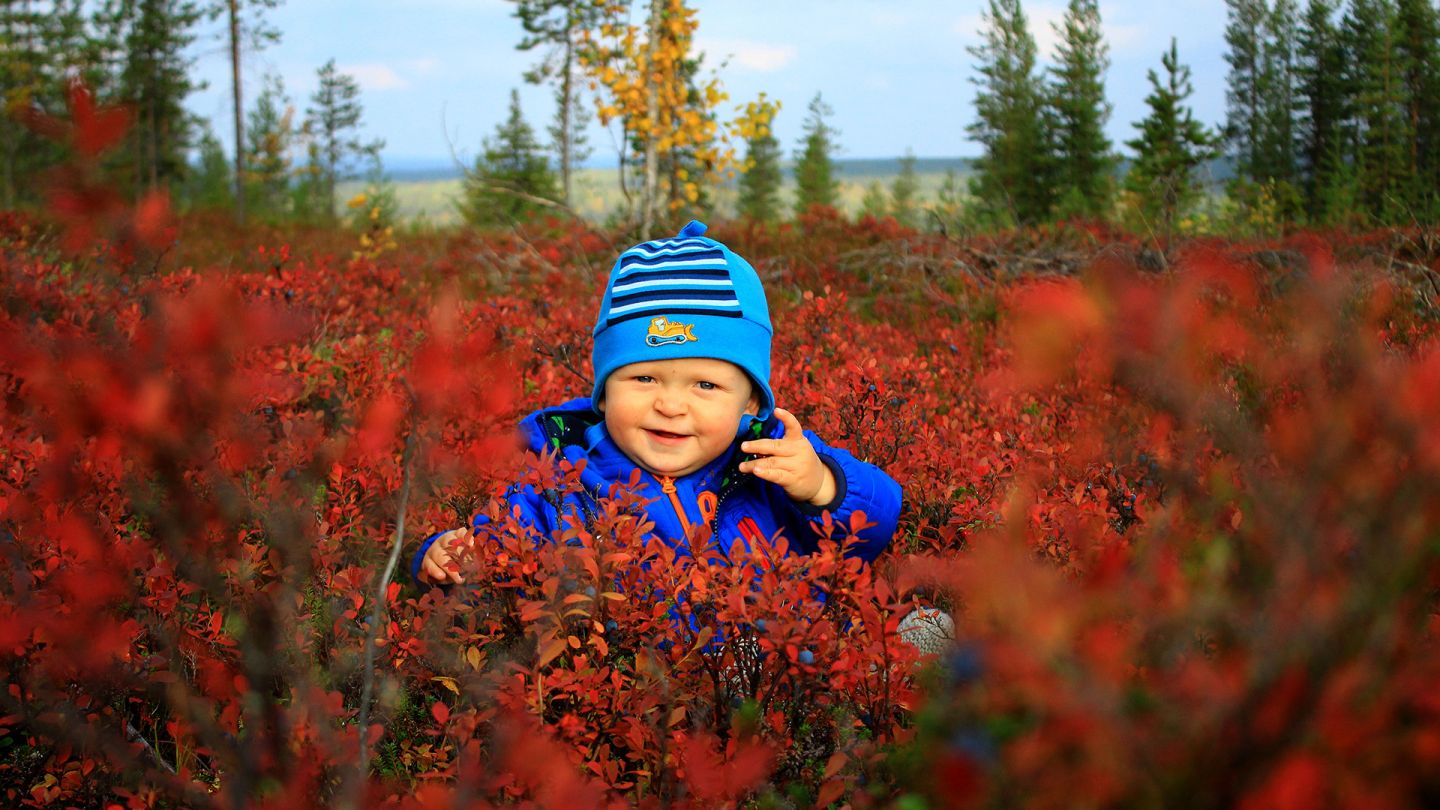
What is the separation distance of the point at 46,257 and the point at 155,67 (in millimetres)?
34472

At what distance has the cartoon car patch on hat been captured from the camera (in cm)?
263

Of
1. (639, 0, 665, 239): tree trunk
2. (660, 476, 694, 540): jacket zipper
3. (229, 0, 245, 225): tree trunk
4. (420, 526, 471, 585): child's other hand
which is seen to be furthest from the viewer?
(229, 0, 245, 225): tree trunk

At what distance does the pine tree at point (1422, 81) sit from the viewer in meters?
19.4

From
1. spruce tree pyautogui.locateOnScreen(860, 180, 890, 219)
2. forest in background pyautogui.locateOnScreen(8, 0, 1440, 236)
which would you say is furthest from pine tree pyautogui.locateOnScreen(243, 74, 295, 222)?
spruce tree pyautogui.locateOnScreen(860, 180, 890, 219)

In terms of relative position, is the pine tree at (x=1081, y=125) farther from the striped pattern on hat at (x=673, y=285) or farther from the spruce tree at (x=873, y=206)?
the striped pattern on hat at (x=673, y=285)

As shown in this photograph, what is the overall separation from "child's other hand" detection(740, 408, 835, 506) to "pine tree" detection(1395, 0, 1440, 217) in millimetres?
20013

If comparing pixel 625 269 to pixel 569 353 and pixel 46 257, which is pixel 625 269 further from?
pixel 46 257

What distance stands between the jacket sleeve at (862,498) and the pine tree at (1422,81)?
19.8 metres

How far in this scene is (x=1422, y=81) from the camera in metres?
24.1

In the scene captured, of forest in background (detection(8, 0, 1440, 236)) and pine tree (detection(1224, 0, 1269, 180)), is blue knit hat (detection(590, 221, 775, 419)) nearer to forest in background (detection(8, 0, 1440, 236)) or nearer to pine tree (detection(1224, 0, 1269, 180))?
forest in background (detection(8, 0, 1440, 236))

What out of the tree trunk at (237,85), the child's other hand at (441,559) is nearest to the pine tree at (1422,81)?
the child's other hand at (441,559)

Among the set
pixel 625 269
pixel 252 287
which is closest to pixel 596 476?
pixel 625 269

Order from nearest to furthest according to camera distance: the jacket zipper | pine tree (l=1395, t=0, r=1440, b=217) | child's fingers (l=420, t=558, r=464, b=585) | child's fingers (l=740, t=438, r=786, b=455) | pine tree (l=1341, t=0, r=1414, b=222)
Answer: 1. child's fingers (l=420, t=558, r=464, b=585)
2. child's fingers (l=740, t=438, r=786, b=455)
3. the jacket zipper
4. pine tree (l=1395, t=0, r=1440, b=217)
5. pine tree (l=1341, t=0, r=1414, b=222)

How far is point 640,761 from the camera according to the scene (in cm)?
184
